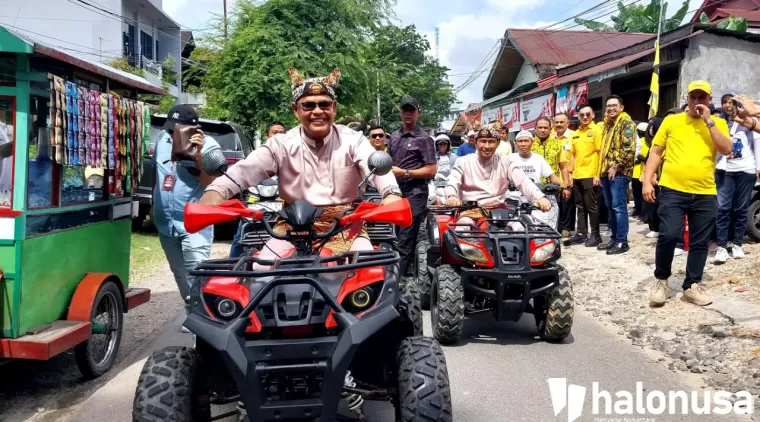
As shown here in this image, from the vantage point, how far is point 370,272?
3.18m

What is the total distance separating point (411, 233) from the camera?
299 inches

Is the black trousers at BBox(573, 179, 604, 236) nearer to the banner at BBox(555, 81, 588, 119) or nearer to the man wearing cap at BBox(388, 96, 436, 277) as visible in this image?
the man wearing cap at BBox(388, 96, 436, 277)

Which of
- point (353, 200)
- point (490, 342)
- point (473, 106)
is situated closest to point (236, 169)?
point (353, 200)

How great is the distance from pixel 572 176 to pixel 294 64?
8950 mm

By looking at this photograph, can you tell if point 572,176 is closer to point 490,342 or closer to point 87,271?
point 490,342

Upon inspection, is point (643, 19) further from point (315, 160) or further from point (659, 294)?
point (315, 160)

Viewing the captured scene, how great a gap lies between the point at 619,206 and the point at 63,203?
7260mm

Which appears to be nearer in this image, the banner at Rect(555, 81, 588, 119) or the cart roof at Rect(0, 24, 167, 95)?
the cart roof at Rect(0, 24, 167, 95)

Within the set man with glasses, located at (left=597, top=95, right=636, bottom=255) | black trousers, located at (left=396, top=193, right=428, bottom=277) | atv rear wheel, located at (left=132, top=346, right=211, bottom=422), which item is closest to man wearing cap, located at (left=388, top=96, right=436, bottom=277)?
black trousers, located at (left=396, top=193, right=428, bottom=277)

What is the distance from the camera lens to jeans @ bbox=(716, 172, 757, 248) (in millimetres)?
8383

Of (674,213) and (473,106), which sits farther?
(473,106)

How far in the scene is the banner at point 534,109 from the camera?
18.4 metres

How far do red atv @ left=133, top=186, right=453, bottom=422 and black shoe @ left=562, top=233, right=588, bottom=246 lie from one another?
316 inches

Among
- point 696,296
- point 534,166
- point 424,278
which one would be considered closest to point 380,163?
point 424,278
